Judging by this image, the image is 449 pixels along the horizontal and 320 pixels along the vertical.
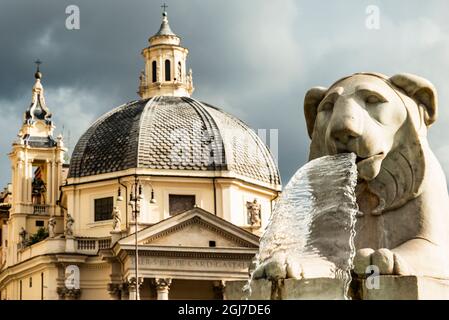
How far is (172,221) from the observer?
64.6 metres

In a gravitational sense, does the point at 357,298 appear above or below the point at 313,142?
below

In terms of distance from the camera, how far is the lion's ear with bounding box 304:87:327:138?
1056cm

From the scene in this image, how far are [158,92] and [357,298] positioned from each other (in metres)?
69.2

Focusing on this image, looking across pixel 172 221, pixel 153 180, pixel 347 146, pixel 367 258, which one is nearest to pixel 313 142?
pixel 347 146

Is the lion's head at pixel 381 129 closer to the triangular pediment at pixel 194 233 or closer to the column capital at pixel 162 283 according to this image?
the triangular pediment at pixel 194 233

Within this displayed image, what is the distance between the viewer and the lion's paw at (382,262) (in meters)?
9.16

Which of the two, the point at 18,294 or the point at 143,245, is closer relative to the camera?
the point at 143,245

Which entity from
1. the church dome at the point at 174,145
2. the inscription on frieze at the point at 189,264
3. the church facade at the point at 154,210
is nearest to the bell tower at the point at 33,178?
the church facade at the point at 154,210

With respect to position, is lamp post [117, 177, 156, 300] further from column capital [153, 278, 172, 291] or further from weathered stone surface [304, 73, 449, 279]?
weathered stone surface [304, 73, 449, 279]

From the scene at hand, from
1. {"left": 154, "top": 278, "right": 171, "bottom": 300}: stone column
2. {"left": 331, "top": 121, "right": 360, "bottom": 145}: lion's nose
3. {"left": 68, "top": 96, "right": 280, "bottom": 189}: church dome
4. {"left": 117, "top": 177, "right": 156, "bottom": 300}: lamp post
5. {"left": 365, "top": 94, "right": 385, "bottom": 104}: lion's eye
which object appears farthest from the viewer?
{"left": 68, "top": 96, "right": 280, "bottom": 189}: church dome

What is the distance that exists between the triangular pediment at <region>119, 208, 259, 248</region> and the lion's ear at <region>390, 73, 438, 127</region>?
54241mm

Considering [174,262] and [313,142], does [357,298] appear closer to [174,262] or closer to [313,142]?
[313,142]

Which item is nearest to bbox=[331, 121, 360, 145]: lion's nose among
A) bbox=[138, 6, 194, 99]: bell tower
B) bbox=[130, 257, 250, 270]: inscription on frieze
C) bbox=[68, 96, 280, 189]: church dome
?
bbox=[130, 257, 250, 270]: inscription on frieze
